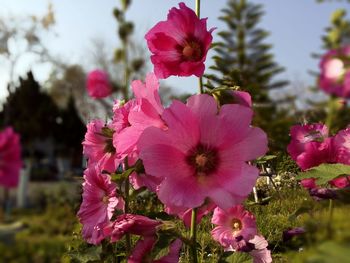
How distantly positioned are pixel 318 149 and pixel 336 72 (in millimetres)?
713

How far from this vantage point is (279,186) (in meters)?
2.19

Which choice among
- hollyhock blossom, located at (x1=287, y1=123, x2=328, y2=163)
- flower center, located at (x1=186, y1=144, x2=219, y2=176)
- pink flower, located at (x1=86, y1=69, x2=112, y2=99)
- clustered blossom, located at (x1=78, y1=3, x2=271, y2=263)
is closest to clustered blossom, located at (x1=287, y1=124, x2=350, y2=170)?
hollyhock blossom, located at (x1=287, y1=123, x2=328, y2=163)

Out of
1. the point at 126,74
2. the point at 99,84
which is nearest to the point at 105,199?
the point at 126,74

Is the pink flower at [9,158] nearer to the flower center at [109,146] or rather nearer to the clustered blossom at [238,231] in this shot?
the flower center at [109,146]

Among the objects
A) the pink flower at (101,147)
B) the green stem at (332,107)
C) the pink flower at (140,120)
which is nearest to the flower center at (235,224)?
the pink flower at (101,147)

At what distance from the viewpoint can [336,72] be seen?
445 millimetres

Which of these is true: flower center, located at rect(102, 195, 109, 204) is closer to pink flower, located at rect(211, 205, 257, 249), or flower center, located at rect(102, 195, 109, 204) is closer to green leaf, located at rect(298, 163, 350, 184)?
pink flower, located at rect(211, 205, 257, 249)

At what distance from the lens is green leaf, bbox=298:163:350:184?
98 cm

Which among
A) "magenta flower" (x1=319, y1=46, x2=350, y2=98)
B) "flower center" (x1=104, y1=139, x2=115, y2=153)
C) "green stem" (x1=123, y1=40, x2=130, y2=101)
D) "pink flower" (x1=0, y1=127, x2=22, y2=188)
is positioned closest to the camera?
"magenta flower" (x1=319, y1=46, x2=350, y2=98)

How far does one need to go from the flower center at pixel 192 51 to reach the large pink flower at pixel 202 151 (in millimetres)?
202

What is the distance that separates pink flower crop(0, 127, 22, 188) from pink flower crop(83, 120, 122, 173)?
40cm

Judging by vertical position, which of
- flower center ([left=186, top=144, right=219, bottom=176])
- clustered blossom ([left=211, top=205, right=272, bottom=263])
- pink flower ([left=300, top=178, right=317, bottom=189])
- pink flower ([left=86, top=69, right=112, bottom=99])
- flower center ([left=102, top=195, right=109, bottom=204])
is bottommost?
clustered blossom ([left=211, top=205, right=272, bottom=263])

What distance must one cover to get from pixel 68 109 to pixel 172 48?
34.6m

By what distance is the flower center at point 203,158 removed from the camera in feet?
2.77
